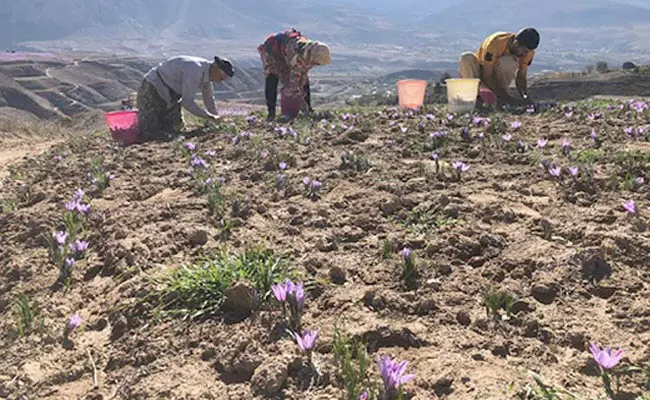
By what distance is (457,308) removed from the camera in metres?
2.25

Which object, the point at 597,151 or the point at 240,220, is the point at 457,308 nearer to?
the point at 240,220

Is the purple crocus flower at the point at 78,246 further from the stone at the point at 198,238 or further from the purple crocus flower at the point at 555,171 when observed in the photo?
the purple crocus flower at the point at 555,171

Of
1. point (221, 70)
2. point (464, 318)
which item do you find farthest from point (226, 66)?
point (464, 318)

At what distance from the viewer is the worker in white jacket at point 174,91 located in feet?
21.8

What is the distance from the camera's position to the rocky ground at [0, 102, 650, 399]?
6.46ft

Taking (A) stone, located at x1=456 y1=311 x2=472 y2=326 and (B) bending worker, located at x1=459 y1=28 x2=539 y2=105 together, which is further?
(B) bending worker, located at x1=459 y1=28 x2=539 y2=105

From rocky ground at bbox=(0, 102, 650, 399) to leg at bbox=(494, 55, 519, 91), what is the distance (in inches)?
133

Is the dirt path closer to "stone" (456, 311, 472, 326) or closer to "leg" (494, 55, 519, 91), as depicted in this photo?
"stone" (456, 311, 472, 326)

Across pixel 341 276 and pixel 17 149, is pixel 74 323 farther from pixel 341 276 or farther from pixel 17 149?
pixel 17 149

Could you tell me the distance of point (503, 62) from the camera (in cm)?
781

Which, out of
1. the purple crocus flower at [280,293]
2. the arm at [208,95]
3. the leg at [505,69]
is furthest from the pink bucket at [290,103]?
the purple crocus flower at [280,293]

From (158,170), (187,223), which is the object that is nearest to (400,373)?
(187,223)

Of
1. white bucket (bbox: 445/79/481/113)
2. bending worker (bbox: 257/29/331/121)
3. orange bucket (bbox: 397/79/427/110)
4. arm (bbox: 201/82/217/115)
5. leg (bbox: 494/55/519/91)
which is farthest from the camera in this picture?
orange bucket (bbox: 397/79/427/110)

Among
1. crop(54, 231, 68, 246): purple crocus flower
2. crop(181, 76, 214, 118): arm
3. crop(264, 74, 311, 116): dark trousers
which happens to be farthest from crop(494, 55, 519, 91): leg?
crop(54, 231, 68, 246): purple crocus flower
